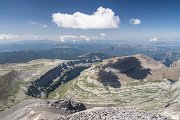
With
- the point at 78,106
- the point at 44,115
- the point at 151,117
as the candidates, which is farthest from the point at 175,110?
the point at 151,117

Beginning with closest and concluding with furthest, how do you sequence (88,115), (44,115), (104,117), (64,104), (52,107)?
(104,117), (88,115), (44,115), (52,107), (64,104)

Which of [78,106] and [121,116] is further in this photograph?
[78,106]

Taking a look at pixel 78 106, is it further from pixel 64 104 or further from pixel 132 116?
pixel 132 116

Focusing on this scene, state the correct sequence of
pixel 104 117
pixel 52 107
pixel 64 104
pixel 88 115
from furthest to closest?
pixel 64 104 < pixel 52 107 < pixel 88 115 < pixel 104 117

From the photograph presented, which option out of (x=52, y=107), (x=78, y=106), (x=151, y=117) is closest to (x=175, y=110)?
(x=78, y=106)

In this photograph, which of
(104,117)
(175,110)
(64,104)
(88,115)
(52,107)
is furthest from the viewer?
(175,110)

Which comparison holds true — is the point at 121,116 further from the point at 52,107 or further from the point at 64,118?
the point at 52,107

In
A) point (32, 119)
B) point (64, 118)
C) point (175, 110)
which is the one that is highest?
point (64, 118)

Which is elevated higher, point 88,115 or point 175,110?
point 88,115

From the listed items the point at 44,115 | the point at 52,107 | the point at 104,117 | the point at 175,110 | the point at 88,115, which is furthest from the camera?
the point at 175,110
